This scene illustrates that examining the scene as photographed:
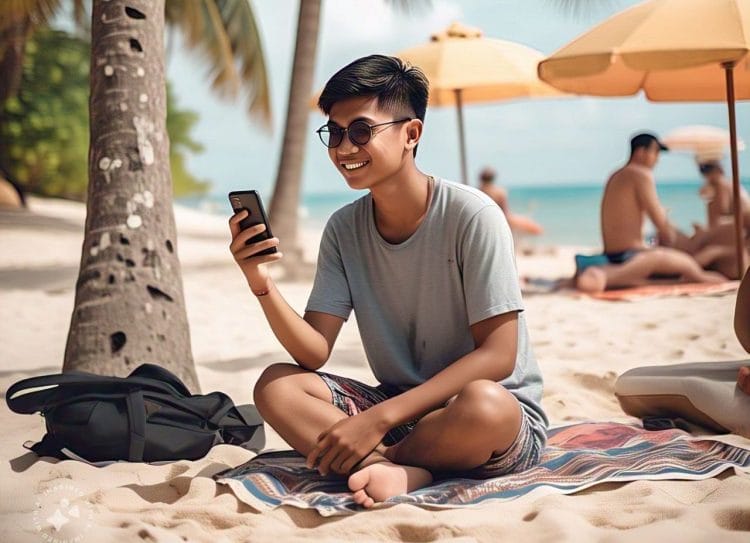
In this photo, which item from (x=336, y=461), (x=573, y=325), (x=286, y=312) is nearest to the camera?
(x=336, y=461)

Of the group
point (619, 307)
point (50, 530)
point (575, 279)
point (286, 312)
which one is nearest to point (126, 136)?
point (286, 312)

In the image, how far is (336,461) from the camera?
8.74ft

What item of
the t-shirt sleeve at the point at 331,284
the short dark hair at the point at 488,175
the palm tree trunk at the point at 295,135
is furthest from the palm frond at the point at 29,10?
the t-shirt sleeve at the point at 331,284

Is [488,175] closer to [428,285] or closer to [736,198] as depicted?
[736,198]

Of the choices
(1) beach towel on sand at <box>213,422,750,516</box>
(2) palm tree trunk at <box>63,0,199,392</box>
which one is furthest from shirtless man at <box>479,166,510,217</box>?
(1) beach towel on sand at <box>213,422,750,516</box>

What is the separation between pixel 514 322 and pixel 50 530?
1.40 meters

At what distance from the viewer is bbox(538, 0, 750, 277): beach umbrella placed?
636cm

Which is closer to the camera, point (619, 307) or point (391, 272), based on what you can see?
point (391, 272)

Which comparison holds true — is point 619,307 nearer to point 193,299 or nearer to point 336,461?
point 193,299

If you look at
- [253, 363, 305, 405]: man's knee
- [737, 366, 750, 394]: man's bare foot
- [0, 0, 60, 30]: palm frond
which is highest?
[0, 0, 60, 30]: palm frond

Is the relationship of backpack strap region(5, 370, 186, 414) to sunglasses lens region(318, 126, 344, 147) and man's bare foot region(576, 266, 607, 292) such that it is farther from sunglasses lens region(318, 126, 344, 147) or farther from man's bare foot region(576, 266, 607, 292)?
man's bare foot region(576, 266, 607, 292)

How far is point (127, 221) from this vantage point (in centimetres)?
404

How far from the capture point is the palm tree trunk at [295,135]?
10219mm

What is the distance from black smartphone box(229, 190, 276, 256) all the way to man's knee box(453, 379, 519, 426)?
712 mm
